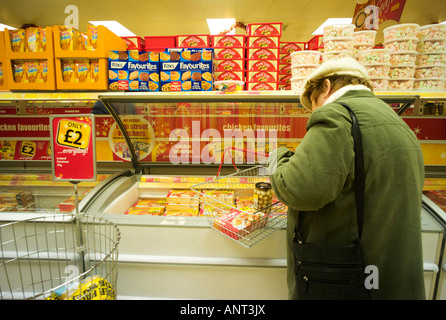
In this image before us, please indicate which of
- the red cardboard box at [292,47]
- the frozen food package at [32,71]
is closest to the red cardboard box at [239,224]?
the red cardboard box at [292,47]

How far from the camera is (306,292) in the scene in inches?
48.8

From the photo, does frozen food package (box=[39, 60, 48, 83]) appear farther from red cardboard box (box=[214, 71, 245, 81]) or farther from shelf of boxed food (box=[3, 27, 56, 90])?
red cardboard box (box=[214, 71, 245, 81])

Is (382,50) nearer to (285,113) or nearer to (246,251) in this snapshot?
(285,113)

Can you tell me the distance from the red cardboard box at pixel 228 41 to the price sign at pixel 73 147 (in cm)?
123

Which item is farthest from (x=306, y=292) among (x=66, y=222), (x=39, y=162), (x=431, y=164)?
(x=39, y=162)

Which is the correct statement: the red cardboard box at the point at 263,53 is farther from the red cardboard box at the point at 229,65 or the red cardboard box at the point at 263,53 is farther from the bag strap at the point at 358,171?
the bag strap at the point at 358,171

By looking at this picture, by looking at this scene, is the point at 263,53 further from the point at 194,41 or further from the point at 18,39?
the point at 18,39

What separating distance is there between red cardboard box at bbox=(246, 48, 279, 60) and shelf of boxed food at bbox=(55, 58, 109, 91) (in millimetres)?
1234

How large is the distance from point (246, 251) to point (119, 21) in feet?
26.8

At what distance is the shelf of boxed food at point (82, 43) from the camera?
82.4 inches

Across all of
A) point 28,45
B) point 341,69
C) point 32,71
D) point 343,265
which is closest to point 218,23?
point 28,45

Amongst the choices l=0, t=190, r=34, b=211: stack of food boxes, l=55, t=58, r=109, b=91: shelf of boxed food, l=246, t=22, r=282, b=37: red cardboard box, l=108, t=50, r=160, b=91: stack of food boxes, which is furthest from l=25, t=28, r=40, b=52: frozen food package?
l=246, t=22, r=282, b=37: red cardboard box

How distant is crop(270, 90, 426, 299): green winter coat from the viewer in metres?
1.07

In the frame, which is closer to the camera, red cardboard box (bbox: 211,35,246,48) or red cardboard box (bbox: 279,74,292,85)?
red cardboard box (bbox: 211,35,246,48)
